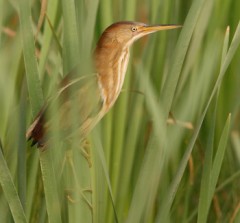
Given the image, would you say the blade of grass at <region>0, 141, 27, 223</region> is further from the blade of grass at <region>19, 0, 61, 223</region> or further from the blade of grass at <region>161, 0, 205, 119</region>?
the blade of grass at <region>161, 0, 205, 119</region>

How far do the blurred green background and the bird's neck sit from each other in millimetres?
24

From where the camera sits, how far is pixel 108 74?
0.82 m

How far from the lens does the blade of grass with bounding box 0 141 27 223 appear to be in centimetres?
81

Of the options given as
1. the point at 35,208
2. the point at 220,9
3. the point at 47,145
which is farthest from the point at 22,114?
the point at 220,9

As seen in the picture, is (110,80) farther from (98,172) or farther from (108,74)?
(98,172)

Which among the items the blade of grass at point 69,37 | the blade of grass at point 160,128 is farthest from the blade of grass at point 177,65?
the blade of grass at point 69,37

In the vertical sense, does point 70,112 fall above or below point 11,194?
above

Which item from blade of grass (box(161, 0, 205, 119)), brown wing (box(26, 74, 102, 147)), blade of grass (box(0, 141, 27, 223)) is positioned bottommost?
blade of grass (box(0, 141, 27, 223))

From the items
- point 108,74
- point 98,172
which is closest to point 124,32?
point 108,74

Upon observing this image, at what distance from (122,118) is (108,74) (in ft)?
0.30

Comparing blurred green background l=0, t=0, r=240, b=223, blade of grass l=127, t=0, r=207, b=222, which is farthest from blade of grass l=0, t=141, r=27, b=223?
blade of grass l=127, t=0, r=207, b=222

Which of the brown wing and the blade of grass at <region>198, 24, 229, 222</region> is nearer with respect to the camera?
the brown wing

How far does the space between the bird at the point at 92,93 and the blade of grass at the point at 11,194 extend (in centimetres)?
5

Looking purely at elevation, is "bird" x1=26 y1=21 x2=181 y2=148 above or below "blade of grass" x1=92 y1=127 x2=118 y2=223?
above
